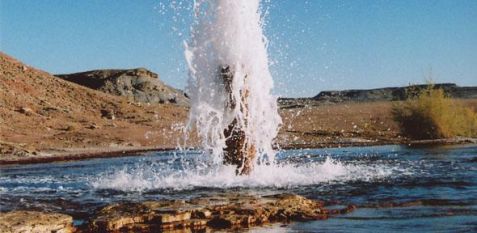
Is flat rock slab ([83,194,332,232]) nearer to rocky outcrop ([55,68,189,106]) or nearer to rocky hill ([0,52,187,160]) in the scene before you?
rocky hill ([0,52,187,160])

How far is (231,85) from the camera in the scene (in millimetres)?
15648

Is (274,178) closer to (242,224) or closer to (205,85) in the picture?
(205,85)

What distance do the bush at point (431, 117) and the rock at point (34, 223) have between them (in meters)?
32.2

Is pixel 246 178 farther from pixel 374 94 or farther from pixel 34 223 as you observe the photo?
pixel 374 94

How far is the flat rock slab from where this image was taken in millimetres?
9406

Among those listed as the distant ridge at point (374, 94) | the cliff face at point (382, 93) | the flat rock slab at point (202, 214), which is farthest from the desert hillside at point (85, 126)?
the cliff face at point (382, 93)

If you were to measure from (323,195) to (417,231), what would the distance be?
4501 mm

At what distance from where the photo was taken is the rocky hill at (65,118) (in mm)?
41062

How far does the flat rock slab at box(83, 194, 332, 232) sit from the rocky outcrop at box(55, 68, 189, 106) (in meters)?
67.1

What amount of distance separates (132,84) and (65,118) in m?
31.1

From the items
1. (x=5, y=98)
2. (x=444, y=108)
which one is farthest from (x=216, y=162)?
(x=5, y=98)

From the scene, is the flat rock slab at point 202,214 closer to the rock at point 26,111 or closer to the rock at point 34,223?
the rock at point 34,223

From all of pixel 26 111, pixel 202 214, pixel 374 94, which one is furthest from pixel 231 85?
pixel 374 94

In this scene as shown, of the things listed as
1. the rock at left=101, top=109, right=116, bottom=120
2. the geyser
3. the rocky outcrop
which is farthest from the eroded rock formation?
the rocky outcrop
